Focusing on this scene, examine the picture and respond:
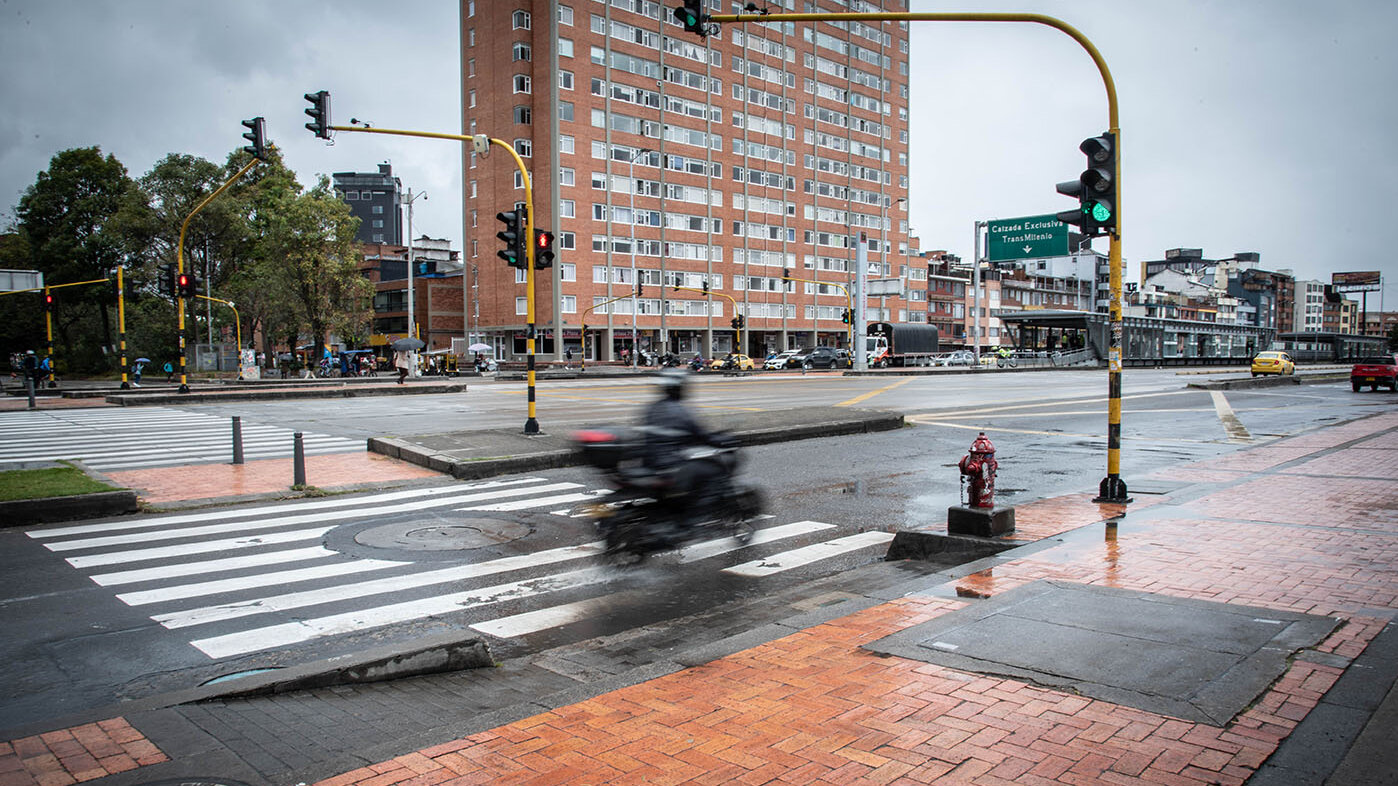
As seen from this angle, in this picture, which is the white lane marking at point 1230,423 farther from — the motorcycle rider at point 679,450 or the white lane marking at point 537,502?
the motorcycle rider at point 679,450

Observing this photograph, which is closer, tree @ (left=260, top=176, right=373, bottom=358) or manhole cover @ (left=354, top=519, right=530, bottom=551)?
manhole cover @ (left=354, top=519, right=530, bottom=551)

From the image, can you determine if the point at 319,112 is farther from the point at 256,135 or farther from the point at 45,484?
the point at 45,484

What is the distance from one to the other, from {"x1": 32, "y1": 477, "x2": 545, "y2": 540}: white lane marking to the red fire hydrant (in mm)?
6034

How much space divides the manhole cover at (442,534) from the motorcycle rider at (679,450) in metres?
1.86

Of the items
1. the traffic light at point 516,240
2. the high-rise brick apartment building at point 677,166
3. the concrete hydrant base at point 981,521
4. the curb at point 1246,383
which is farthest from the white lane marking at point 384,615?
the high-rise brick apartment building at point 677,166

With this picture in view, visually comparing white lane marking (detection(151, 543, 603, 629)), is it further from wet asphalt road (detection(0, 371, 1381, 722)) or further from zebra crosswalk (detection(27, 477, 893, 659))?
wet asphalt road (detection(0, 371, 1381, 722))

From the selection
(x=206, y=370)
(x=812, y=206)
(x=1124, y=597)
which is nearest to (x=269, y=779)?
(x=1124, y=597)

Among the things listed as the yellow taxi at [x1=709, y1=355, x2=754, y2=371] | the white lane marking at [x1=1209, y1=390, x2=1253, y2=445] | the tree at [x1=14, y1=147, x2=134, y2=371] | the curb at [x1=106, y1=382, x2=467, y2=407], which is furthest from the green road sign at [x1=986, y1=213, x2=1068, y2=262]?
the tree at [x1=14, y1=147, x2=134, y2=371]

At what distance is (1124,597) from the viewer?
519 centimetres

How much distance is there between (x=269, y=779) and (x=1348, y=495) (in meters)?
10.5

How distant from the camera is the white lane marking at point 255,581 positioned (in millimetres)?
6004

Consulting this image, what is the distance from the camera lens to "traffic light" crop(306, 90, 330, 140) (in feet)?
55.0

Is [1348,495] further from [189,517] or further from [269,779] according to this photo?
[189,517]

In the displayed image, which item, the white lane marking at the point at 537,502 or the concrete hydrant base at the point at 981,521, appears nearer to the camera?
the concrete hydrant base at the point at 981,521
